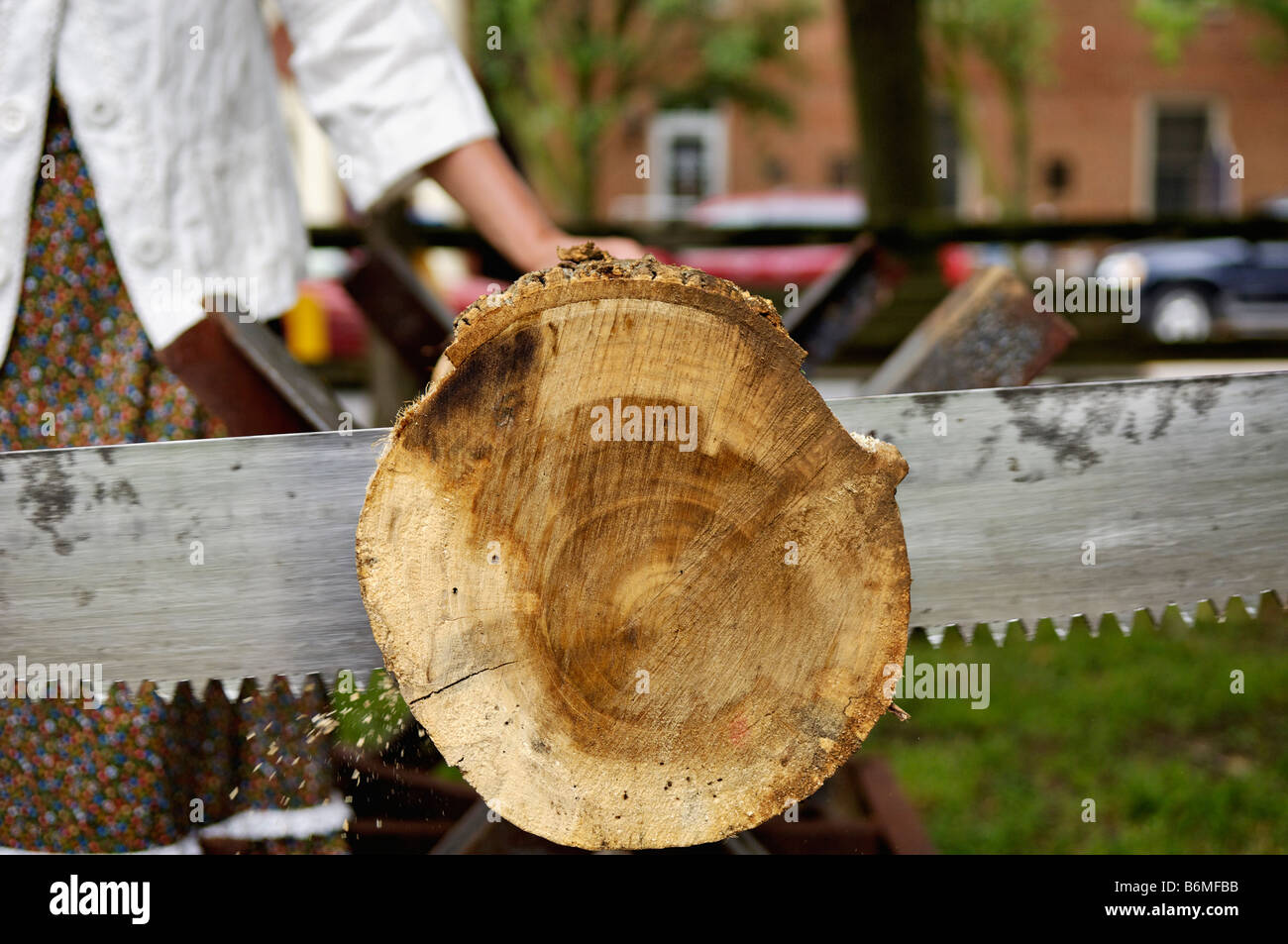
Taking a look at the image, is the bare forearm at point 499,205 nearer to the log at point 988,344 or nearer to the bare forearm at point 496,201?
the bare forearm at point 496,201

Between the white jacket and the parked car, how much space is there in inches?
631

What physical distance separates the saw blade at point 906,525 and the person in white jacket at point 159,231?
204 millimetres

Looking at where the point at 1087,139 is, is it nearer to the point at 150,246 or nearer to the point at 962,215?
the point at 962,215

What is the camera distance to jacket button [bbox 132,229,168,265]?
176 centimetres

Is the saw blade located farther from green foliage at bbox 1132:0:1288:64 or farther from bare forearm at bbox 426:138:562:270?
green foliage at bbox 1132:0:1288:64

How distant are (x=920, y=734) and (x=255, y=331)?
307 centimetres

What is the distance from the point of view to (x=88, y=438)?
1.81m

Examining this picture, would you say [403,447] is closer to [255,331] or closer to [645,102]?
[255,331]

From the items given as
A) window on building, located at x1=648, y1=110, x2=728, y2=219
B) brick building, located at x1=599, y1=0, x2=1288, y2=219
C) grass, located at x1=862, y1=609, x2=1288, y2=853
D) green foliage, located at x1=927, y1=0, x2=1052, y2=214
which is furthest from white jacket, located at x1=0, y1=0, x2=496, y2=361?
window on building, located at x1=648, y1=110, x2=728, y2=219

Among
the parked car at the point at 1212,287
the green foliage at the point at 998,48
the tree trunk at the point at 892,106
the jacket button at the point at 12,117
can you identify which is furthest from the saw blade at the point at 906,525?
the green foliage at the point at 998,48

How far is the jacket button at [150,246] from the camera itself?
1764mm

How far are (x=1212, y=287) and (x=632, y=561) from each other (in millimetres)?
17227

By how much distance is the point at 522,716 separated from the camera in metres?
1.51
